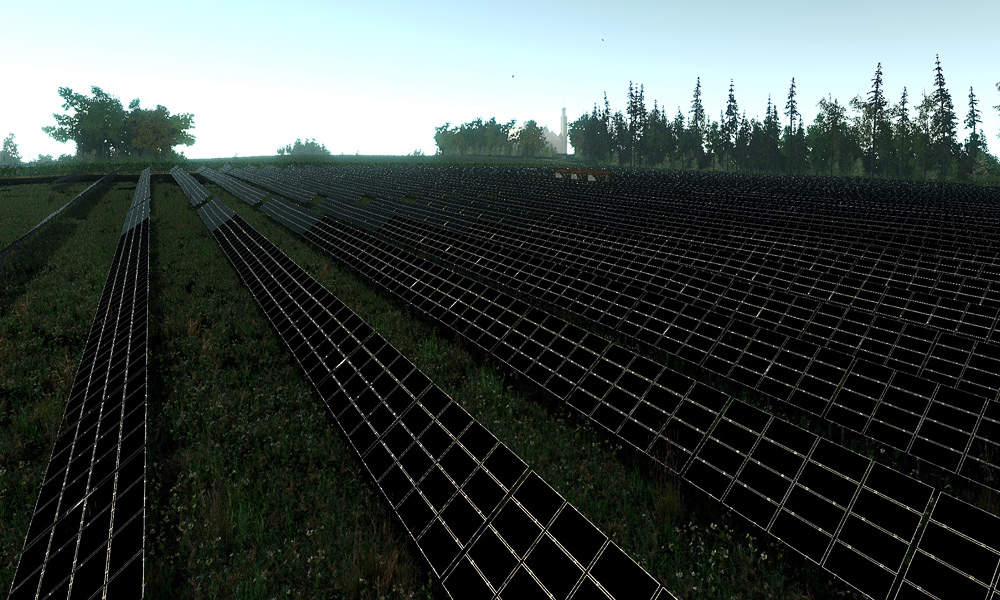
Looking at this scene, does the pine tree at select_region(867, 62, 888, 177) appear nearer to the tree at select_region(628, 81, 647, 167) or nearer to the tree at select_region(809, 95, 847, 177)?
the tree at select_region(809, 95, 847, 177)

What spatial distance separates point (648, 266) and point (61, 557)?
46.0ft

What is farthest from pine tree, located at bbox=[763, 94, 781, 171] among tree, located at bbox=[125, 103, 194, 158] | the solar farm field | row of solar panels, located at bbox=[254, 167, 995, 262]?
tree, located at bbox=[125, 103, 194, 158]

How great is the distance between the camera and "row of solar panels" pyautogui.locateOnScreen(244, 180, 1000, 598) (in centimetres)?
467

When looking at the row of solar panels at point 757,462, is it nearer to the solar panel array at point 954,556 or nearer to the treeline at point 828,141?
the solar panel array at point 954,556

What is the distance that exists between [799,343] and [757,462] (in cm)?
374

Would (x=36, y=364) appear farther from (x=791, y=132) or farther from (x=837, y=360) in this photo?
(x=791, y=132)

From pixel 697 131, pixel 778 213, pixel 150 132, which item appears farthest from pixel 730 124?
pixel 150 132

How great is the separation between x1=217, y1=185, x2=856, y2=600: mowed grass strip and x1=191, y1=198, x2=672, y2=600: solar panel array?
119cm

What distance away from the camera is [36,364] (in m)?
9.75

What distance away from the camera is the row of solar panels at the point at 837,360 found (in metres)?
6.41

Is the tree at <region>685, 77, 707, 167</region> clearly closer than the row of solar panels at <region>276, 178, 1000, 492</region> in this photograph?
No

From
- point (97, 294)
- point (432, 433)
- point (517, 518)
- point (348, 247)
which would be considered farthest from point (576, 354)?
point (97, 294)

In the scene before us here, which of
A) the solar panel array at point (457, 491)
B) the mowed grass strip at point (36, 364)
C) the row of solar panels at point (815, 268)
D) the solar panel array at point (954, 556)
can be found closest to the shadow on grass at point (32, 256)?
the mowed grass strip at point (36, 364)

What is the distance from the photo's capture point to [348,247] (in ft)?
65.4
